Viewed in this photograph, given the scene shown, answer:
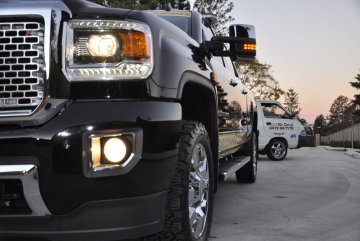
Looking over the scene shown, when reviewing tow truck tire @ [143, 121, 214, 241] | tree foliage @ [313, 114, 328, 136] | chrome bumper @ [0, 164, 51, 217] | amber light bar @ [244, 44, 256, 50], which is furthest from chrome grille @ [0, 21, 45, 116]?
tree foliage @ [313, 114, 328, 136]

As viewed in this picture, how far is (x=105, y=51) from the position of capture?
8.07 feet

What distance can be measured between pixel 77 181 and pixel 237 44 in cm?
191

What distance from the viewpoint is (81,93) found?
235 centimetres

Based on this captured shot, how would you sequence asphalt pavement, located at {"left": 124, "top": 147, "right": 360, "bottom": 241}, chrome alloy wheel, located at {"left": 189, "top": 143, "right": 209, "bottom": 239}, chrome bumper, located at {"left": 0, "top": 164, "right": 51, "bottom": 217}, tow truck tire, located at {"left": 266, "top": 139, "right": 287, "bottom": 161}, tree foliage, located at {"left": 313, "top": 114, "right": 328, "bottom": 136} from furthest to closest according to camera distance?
tree foliage, located at {"left": 313, "top": 114, "right": 328, "bottom": 136} → tow truck tire, located at {"left": 266, "top": 139, "right": 287, "bottom": 161} → asphalt pavement, located at {"left": 124, "top": 147, "right": 360, "bottom": 241} → chrome alloy wheel, located at {"left": 189, "top": 143, "right": 209, "bottom": 239} → chrome bumper, located at {"left": 0, "top": 164, "right": 51, "bottom": 217}

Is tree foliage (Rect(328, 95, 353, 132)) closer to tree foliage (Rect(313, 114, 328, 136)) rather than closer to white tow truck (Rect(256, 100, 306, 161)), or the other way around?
tree foliage (Rect(313, 114, 328, 136))

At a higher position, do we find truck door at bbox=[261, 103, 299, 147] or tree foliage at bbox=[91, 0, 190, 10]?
tree foliage at bbox=[91, 0, 190, 10]

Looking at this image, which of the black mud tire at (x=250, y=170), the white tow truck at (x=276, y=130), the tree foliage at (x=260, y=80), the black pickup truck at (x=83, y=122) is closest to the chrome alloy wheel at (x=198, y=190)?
the black pickup truck at (x=83, y=122)

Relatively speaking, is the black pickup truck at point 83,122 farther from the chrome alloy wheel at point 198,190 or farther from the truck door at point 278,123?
the truck door at point 278,123

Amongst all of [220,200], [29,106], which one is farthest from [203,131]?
[220,200]

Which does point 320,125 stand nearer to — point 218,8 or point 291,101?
point 291,101

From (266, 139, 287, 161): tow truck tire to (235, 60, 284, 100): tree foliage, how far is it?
85.4 ft

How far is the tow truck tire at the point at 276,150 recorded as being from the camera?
14.2 metres

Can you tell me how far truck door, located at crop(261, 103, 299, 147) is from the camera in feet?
47.1

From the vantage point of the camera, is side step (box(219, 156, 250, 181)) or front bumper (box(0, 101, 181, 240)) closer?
front bumper (box(0, 101, 181, 240))
